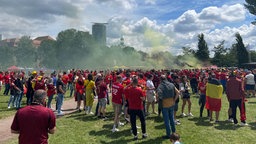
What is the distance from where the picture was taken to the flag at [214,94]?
32.3ft

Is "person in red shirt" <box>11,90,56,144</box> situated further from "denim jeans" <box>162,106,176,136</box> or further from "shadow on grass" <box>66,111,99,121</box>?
"shadow on grass" <box>66,111,99,121</box>

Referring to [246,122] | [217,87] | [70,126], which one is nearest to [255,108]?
[246,122]

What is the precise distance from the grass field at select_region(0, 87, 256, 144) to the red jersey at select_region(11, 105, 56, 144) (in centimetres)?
390

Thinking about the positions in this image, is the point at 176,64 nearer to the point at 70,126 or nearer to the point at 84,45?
the point at 84,45

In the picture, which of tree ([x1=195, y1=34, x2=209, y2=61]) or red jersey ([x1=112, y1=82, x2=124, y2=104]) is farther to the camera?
tree ([x1=195, y1=34, x2=209, y2=61])

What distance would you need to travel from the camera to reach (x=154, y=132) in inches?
344

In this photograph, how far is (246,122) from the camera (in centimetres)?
1034

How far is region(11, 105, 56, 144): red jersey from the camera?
3.99 metres

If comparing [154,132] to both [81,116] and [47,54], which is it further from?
[47,54]

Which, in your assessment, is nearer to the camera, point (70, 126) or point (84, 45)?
point (70, 126)

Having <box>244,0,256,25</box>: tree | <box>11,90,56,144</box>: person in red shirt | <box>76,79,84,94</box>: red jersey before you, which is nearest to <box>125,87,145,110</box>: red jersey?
<box>11,90,56,144</box>: person in red shirt

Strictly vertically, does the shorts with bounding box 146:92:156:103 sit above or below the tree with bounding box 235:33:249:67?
below

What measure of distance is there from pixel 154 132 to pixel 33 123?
547 centimetres

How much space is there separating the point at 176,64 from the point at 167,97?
61.2 metres
